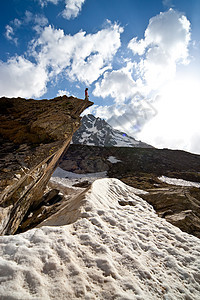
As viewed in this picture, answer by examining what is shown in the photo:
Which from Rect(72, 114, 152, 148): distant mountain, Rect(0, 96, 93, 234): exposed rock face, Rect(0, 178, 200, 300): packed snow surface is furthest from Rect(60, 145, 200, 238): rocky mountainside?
Rect(72, 114, 152, 148): distant mountain


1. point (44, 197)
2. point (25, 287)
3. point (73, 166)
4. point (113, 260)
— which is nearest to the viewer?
point (25, 287)

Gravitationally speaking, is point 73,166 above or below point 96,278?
above

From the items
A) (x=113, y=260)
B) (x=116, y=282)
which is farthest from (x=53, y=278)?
(x=113, y=260)

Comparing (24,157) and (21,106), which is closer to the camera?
(24,157)

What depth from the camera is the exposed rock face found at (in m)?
5.47

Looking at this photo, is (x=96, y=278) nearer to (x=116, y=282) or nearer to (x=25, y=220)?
(x=116, y=282)

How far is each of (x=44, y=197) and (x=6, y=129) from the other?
587 centimetres

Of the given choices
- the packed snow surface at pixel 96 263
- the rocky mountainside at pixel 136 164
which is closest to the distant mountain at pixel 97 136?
the rocky mountainside at pixel 136 164

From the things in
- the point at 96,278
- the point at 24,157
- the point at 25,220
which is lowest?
the point at 25,220

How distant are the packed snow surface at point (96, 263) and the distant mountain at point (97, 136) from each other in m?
90.0

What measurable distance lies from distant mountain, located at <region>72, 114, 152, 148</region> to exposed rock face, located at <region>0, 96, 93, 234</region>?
83.3 metres

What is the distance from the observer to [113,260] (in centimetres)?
279

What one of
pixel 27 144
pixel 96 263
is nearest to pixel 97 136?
pixel 27 144

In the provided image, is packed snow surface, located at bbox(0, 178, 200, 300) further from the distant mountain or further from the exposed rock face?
the distant mountain
